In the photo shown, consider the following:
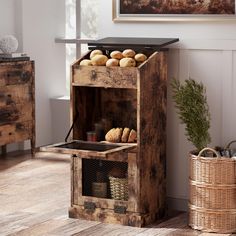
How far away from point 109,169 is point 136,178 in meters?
0.21

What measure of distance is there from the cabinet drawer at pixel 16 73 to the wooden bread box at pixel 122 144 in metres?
1.92

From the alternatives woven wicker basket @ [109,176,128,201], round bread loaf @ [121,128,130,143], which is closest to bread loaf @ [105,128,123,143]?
round bread loaf @ [121,128,130,143]

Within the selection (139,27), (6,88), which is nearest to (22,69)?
(6,88)

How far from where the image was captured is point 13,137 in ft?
22.6

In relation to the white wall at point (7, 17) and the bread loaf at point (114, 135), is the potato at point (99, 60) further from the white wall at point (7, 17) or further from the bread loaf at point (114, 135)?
the white wall at point (7, 17)

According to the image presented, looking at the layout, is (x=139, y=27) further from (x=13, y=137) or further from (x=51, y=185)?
(x=13, y=137)

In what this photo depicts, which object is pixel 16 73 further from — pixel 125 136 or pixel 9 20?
pixel 125 136

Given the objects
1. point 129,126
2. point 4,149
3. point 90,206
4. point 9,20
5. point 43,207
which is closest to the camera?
point 90,206

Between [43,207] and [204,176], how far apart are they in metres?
1.23

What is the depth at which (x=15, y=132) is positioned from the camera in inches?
272

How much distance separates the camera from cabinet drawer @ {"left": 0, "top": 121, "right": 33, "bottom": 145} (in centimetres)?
676

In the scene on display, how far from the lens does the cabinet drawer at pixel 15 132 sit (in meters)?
6.76

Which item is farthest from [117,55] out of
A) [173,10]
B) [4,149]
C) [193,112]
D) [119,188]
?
[4,149]

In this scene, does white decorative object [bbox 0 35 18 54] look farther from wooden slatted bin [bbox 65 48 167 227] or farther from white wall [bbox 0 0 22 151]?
wooden slatted bin [bbox 65 48 167 227]
